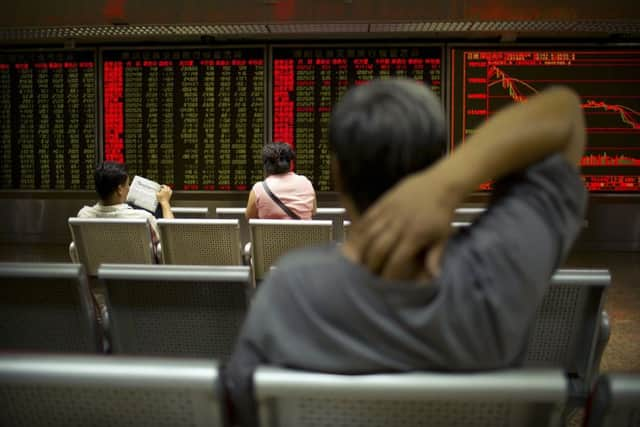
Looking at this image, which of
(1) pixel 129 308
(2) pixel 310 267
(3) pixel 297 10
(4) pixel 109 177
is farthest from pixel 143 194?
(2) pixel 310 267

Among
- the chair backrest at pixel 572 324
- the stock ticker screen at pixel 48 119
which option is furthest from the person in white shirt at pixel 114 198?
the stock ticker screen at pixel 48 119

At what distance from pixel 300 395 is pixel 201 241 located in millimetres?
2518

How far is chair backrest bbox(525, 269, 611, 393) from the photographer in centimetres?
132

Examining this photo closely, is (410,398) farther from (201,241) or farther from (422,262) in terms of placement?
(201,241)

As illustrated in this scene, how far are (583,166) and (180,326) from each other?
5390 mm

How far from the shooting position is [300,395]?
0.67m

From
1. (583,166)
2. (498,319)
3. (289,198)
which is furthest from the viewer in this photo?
(583,166)

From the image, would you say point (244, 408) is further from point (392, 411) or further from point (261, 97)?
point (261, 97)

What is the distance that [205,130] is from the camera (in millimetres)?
6090

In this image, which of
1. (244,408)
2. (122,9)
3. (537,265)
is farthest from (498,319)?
(122,9)

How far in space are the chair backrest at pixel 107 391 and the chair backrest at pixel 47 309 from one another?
20.7 inches

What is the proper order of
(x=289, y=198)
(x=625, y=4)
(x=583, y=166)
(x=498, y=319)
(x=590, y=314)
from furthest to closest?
(x=583, y=166)
(x=625, y=4)
(x=289, y=198)
(x=590, y=314)
(x=498, y=319)

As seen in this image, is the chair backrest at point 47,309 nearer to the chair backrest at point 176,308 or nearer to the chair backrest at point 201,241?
the chair backrest at point 176,308

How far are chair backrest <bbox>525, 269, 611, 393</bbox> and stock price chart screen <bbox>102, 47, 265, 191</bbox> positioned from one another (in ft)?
15.9
